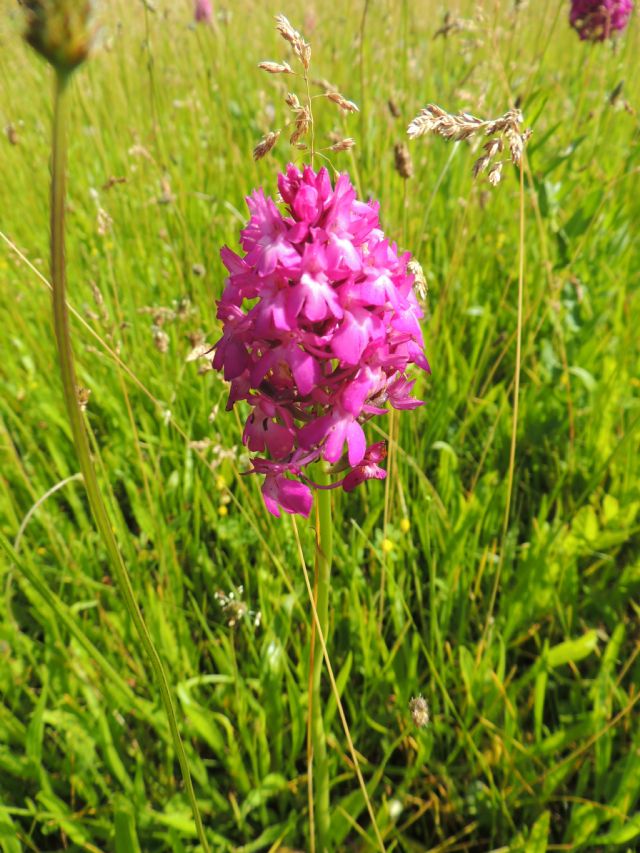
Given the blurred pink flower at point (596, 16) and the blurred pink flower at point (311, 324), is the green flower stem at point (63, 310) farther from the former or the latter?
the blurred pink flower at point (596, 16)

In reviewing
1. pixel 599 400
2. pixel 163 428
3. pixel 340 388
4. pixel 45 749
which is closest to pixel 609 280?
pixel 599 400

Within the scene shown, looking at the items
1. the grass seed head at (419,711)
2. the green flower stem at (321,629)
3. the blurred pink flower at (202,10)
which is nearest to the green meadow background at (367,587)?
the green flower stem at (321,629)

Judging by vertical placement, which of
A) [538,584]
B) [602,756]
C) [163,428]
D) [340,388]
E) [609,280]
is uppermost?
[340,388]

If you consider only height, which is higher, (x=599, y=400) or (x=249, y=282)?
(x=249, y=282)

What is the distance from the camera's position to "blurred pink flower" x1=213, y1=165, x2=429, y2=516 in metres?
0.83

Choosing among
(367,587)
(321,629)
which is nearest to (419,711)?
(321,629)

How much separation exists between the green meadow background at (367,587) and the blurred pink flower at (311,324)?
38cm

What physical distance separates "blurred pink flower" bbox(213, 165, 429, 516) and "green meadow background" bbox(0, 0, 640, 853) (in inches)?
15.0

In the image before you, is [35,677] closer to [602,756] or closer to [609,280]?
[602,756]

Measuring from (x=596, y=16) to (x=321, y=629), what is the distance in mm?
2701

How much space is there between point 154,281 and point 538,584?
1842 millimetres

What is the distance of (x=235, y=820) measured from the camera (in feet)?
4.34

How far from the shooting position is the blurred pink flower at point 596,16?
2.55m

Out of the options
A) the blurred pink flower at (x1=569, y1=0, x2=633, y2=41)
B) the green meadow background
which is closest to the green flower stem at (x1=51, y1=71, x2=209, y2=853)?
the green meadow background
